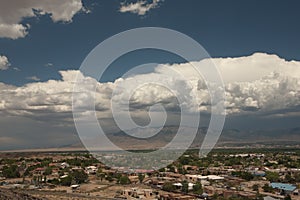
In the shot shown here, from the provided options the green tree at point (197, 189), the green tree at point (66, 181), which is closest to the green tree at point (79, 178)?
the green tree at point (66, 181)

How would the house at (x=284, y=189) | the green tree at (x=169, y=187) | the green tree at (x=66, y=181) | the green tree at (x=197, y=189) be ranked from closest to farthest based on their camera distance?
the green tree at (x=197, y=189), the house at (x=284, y=189), the green tree at (x=169, y=187), the green tree at (x=66, y=181)

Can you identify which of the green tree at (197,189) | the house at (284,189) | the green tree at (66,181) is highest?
the green tree at (66,181)

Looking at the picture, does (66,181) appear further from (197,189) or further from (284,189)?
(284,189)

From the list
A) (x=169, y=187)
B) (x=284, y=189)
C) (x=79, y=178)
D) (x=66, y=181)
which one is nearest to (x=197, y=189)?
(x=169, y=187)

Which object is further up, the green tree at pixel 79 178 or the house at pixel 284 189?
the green tree at pixel 79 178

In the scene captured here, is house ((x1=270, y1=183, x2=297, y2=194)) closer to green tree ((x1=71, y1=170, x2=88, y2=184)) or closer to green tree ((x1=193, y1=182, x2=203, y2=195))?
green tree ((x1=193, y1=182, x2=203, y2=195))

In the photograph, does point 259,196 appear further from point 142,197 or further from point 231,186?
point 142,197

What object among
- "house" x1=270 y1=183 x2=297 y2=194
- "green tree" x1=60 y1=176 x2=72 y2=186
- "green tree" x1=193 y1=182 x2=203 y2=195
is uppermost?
"green tree" x1=60 y1=176 x2=72 y2=186

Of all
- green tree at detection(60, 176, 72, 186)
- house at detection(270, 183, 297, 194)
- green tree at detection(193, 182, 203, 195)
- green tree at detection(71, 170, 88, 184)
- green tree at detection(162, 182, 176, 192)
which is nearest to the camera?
green tree at detection(193, 182, 203, 195)

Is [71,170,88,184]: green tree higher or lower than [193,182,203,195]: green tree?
higher

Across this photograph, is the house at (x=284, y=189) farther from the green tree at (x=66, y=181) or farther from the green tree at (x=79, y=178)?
the green tree at (x=66, y=181)

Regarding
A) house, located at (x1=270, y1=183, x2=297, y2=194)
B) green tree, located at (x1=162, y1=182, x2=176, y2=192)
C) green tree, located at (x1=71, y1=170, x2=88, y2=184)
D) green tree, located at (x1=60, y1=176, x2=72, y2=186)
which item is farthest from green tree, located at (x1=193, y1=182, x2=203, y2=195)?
green tree, located at (x1=71, y1=170, x2=88, y2=184)

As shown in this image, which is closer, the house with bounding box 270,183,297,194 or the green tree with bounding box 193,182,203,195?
the green tree with bounding box 193,182,203,195
